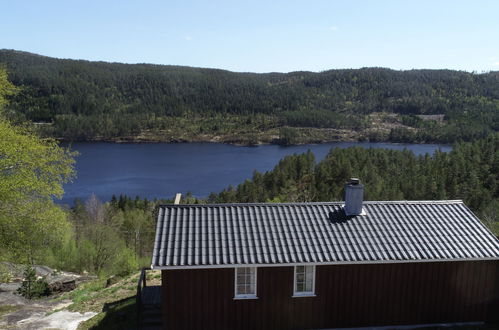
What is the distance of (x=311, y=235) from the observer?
455 inches

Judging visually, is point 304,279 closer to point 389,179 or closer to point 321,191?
point 321,191

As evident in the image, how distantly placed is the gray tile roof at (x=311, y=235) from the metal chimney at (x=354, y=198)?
24 cm

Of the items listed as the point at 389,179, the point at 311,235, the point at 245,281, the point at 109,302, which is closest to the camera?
the point at 245,281

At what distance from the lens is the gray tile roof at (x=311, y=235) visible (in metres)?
10.7

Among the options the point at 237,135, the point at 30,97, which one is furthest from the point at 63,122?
the point at 237,135

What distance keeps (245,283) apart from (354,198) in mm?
4175

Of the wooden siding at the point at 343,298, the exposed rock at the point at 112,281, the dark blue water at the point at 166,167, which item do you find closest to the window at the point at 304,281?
the wooden siding at the point at 343,298

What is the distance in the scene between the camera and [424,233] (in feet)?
39.4

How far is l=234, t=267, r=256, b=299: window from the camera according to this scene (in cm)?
1090

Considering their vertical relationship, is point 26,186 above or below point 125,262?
above

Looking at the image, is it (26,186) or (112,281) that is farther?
(112,281)

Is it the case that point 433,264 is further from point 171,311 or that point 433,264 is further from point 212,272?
point 171,311

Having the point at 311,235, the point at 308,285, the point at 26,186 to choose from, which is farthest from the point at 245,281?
the point at 26,186

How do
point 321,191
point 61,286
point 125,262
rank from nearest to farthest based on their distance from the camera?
point 61,286 → point 125,262 → point 321,191
